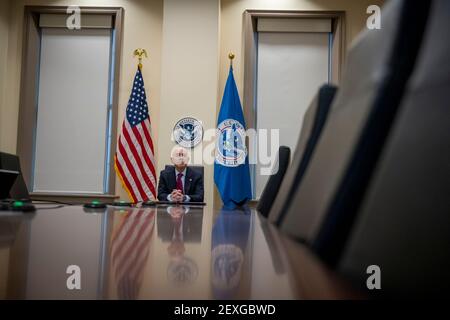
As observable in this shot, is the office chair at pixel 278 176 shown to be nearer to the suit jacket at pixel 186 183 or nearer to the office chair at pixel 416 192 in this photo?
the office chair at pixel 416 192

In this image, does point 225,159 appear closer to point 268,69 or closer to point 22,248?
point 268,69

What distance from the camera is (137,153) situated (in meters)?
4.51

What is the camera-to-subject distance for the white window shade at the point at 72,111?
498 centimetres

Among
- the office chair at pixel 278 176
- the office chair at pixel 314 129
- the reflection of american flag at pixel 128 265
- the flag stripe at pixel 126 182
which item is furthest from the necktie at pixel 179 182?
the reflection of american flag at pixel 128 265

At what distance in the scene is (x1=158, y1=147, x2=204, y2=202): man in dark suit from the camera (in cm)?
388

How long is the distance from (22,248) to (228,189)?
3.92 metres

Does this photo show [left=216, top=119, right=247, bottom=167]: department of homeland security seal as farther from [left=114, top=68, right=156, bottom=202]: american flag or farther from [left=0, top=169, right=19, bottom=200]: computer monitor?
[left=0, top=169, right=19, bottom=200]: computer monitor

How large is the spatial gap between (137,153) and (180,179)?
84 centimetres

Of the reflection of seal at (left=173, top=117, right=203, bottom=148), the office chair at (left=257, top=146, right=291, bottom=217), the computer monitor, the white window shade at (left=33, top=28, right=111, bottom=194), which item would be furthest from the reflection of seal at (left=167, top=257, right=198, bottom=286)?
the white window shade at (left=33, top=28, right=111, bottom=194)

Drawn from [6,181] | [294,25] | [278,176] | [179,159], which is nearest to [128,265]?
[278,176]

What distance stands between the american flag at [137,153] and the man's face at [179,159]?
2.10 ft

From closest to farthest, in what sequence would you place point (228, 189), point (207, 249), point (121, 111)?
point (207, 249) → point (228, 189) → point (121, 111)
